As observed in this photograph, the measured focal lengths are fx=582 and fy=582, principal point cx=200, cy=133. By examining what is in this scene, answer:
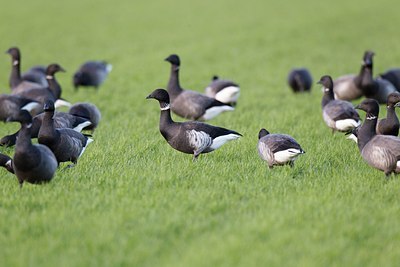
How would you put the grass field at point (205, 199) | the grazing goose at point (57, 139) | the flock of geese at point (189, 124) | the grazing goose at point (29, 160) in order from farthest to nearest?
the grazing goose at point (57, 139) → the flock of geese at point (189, 124) → the grazing goose at point (29, 160) → the grass field at point (205, 199)

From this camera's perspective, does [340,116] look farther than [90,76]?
No

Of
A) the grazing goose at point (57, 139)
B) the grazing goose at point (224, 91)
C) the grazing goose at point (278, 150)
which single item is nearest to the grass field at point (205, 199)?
the grazing goose at point (278, 150)

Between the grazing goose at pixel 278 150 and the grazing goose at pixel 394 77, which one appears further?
the grazing goose at pixel 394 77

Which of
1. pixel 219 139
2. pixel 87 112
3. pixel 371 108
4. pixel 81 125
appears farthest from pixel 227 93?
pixel 371 108

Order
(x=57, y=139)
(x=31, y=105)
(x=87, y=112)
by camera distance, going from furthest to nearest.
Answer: (x=31, y=105), (x=87, y=112), (x=57, y=139)

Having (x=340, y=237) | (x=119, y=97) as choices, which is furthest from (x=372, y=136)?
(x=119, y=97)

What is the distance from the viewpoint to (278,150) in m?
9.08

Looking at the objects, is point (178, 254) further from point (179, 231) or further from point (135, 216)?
point (135, 216)

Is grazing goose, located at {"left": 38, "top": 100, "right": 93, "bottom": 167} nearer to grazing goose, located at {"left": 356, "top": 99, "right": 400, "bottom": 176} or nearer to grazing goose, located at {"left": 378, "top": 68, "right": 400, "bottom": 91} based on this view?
grazing goose, located at {"left": 356, "top": 99, "right": 400, "bottom": 176}

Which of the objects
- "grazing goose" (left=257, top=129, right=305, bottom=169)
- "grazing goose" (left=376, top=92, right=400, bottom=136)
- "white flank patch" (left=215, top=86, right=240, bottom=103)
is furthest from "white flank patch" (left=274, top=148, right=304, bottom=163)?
"white flank patch" (left=215, top=86, right=240, bottom=103)

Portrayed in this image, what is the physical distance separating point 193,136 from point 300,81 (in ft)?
29.9

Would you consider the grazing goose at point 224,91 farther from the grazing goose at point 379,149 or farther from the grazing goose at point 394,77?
the grazing goose at point 379,149

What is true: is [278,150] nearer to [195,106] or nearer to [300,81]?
[195,106]

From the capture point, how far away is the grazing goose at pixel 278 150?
356 inches
